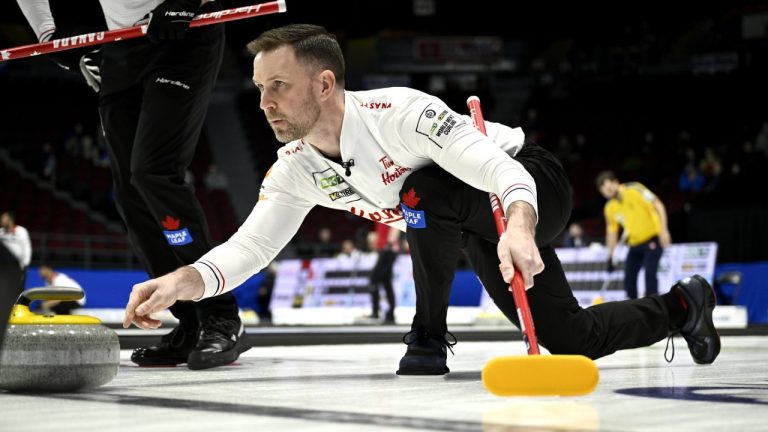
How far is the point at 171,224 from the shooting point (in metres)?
3.10

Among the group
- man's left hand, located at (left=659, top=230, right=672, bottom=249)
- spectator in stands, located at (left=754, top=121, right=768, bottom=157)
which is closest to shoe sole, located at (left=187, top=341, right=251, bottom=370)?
man's left hand, located at (left=659, top=230, right=672, bottom=249)

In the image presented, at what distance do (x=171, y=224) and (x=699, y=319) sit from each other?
1.64 m

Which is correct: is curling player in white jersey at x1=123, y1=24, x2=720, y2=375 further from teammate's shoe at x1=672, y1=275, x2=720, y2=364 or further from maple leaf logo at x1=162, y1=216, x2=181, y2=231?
maple leaf logo at x1=162, y1=216, x2=181, y2=231

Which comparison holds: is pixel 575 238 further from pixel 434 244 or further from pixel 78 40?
pixel 434 244

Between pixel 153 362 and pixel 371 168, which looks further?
pixel 153 362

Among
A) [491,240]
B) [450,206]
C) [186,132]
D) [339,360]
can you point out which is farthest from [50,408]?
[339,360]

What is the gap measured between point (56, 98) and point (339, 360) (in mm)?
16609

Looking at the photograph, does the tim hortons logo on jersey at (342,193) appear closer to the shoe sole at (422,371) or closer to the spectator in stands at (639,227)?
the shoe sole at (422,371)

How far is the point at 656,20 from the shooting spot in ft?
72.1

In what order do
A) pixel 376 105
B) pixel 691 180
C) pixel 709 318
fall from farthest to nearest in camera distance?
pixel 691 180 < pixel 709 318 < pixel 376 105

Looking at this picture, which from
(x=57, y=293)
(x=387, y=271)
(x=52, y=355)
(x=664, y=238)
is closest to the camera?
(x=52, y=355)

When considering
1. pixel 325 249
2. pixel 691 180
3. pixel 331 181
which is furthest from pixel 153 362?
pixel 691 180

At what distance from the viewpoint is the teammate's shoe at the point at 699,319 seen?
2.84 meters

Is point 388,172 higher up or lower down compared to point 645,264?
higher up
